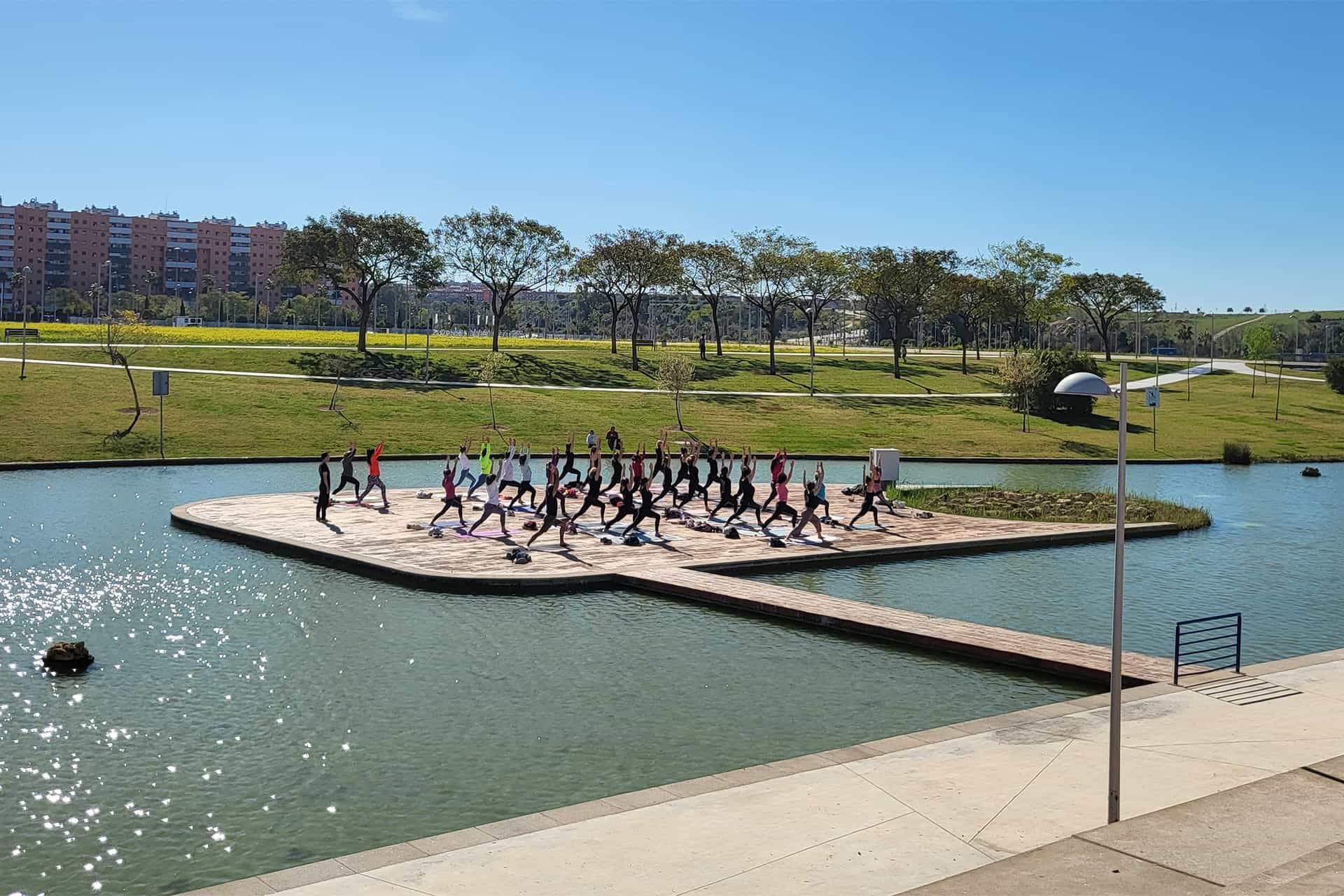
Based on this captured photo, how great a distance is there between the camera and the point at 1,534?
2617 cm

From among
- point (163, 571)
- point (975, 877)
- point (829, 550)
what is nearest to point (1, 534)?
point (163, 571)

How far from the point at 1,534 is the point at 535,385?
47.5 meters

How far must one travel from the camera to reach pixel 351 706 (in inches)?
564

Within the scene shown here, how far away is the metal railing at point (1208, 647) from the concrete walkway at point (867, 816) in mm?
1336

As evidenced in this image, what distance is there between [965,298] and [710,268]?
1142 inches

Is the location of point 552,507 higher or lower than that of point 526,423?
lower

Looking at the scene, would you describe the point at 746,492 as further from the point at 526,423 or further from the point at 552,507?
the point at 526,423

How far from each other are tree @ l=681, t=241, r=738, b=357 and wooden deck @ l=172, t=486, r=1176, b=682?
6650cm

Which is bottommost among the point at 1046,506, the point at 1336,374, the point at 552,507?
the point at 1046,506

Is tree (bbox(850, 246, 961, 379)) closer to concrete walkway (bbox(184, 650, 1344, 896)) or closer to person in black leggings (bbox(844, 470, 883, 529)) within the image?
person in black leggings (bbox(844, 470, 883, 529))

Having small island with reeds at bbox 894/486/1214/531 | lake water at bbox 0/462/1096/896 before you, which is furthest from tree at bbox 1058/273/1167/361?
lake water at bbox 0/462/1096/896

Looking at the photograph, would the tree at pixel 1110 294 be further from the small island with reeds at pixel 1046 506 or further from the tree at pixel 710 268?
the small island with reeds at pixel 1046 506

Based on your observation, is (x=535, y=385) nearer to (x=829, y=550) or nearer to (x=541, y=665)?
(x=829, y=550)

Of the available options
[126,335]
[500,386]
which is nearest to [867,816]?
[126,335]
